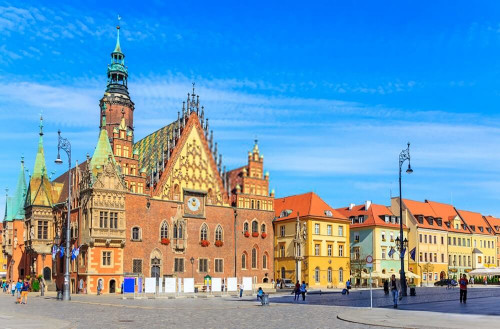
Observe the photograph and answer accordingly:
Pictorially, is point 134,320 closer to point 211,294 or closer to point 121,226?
point 211,294

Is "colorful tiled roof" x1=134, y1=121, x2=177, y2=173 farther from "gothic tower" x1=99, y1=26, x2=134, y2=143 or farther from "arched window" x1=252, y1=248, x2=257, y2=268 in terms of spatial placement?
"arched window" x1=252, y1=248, x2=257, y2=268

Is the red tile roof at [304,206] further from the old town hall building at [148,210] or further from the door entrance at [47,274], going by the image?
the door entrance at [47,274]

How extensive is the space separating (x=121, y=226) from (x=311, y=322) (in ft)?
150

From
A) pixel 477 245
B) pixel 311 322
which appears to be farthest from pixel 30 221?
pixel 477 245

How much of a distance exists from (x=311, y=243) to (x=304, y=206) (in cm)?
616

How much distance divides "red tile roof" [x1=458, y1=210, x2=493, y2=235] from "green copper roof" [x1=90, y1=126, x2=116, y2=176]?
80802mm

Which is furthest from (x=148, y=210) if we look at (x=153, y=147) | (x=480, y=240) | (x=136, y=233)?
(x=480, y=240)

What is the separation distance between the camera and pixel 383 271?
315ft

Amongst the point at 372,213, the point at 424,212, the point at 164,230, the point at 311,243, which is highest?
the point at 424,212

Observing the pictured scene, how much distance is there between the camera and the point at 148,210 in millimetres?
73438

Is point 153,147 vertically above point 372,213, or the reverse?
point 153,147

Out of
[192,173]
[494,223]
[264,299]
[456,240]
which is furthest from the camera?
[494,223]

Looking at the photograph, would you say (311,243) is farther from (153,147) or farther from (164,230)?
(153,147)

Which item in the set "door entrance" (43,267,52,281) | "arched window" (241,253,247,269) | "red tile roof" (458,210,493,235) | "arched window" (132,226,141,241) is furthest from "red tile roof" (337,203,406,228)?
"door entrance" (43,267,52,281)
